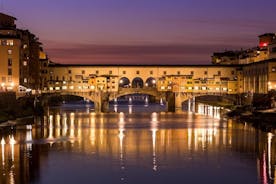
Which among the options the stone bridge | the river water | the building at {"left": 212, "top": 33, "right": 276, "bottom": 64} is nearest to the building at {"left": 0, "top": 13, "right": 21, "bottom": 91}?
the stone bridge

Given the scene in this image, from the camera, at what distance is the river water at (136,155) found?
2745cm

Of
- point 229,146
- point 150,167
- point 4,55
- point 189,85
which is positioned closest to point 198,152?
point 229,146

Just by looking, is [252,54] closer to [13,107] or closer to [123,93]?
[123,93]

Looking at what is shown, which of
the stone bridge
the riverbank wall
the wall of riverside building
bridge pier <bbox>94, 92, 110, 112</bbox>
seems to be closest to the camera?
the riverbank wall

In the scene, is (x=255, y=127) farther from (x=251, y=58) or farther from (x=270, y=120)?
(x=251, y=58)

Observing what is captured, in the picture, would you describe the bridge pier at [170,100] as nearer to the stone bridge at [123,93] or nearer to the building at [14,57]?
the stone bridge at [123,93]

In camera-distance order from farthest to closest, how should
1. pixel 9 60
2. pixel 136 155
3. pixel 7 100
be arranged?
pixel 9 60
pixel 7 100
pixel 136 155

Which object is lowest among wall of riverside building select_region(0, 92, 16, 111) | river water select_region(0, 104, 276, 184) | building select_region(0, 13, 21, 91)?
river water select_region(0, 104, 276, 184)

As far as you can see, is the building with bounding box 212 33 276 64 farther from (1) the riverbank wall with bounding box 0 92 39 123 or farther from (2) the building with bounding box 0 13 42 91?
(1) the riverbank wall with bounding box 0 92 39 123

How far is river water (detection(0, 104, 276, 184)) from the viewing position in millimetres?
27453

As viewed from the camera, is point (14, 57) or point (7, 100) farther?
point (14, 57)

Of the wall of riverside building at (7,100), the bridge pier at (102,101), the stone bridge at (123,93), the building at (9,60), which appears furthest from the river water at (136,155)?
the stone bridge at (123,93)

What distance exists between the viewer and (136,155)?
1335 inches

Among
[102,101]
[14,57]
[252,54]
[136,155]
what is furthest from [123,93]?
[136,155]
